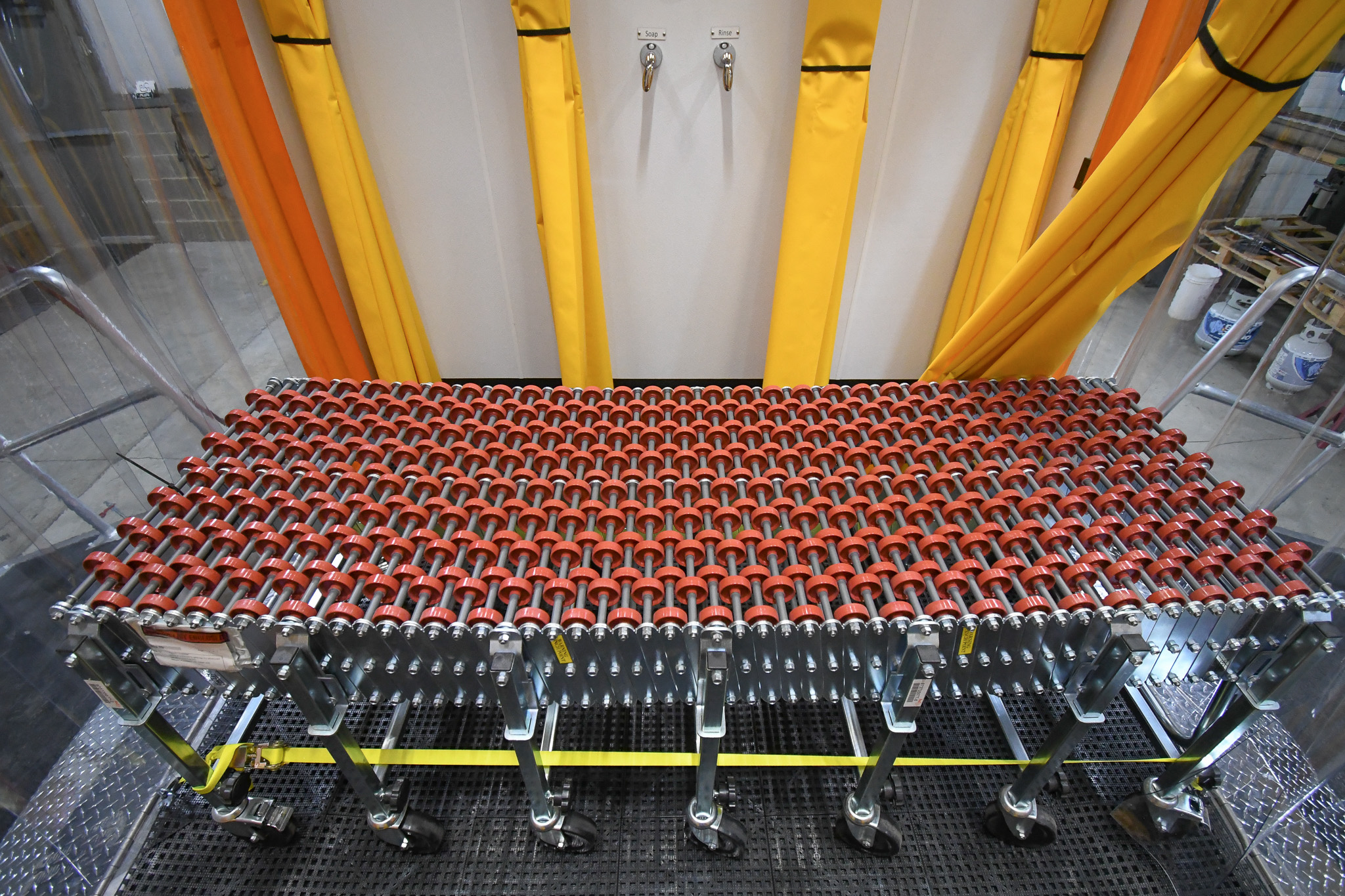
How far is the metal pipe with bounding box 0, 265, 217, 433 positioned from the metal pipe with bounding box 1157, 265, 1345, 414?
3089 millimetres

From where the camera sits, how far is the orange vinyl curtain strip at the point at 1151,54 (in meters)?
2.09

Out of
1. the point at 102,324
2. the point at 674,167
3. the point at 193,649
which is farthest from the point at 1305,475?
the point at 102,324

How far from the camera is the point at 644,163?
9.18ft

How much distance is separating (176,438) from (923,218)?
332 cm

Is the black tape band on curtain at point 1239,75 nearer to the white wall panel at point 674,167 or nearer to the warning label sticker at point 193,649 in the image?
the white wall panel at point 674,167

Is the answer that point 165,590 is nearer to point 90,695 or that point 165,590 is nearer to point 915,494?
point 90,695

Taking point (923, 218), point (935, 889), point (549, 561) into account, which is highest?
point (923, 218)

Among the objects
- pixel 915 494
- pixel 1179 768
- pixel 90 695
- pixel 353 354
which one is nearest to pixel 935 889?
pixel 1179 768

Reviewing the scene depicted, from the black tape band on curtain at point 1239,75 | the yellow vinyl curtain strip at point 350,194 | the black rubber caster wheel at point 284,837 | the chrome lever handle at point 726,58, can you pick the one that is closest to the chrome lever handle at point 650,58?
the chrome lever handle at point 726,58

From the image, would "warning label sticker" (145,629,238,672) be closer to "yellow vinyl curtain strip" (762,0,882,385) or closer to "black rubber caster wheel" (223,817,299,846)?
"black rubber caster wheel" (223,817,299,846)

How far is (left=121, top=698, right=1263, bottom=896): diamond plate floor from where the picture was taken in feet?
5.44

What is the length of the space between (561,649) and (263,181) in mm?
2310

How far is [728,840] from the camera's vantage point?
168 cm

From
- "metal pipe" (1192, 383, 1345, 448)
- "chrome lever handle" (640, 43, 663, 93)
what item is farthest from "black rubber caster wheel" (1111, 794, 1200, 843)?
A: "chrome lever handle" (640, 43, 663, 93)
